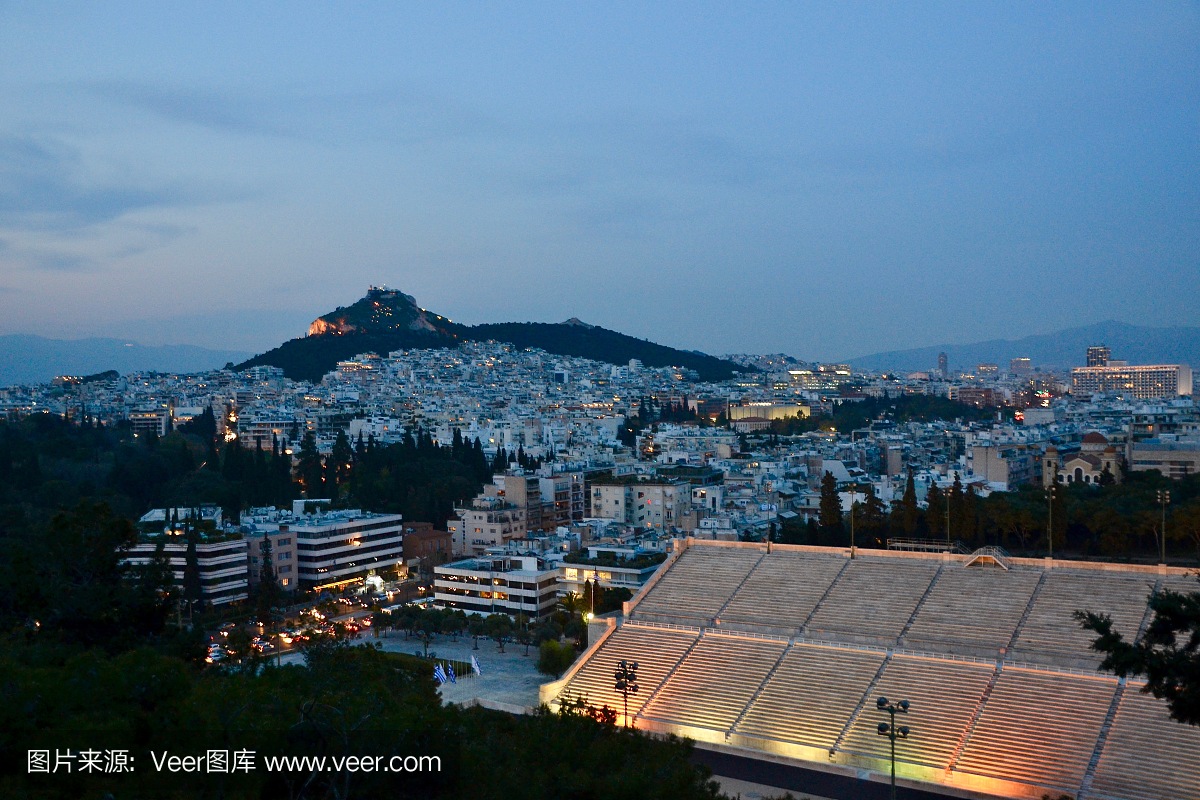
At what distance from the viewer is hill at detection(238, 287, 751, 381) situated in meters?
153

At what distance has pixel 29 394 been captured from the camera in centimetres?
11331

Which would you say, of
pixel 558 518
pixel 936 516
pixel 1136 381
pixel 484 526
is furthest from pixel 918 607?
pixel 1136 381

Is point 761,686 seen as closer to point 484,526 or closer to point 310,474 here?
point 484,526

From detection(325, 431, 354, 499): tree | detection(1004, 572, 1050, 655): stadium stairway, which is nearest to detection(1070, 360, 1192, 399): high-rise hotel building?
detection(325, 431, 354, 499): tree

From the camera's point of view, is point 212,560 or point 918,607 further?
point 212,560

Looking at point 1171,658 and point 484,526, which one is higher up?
point 1171,658

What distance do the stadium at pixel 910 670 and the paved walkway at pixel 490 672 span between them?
211 centimetres

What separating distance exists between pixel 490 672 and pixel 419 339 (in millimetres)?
141538

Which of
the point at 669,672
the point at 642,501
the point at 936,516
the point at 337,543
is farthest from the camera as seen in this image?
the point at 642,501

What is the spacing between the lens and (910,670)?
2042cm

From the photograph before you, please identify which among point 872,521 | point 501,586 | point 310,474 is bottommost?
point 501,586

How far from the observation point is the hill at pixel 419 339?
6033 inches

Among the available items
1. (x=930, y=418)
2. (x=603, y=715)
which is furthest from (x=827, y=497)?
(x=930, y=418)

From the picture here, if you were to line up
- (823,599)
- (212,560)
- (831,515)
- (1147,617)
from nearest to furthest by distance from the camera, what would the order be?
(1147,617), (823,599), (212,560), (831,515)
